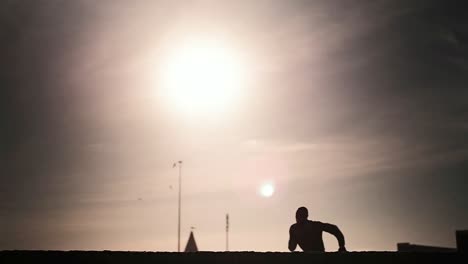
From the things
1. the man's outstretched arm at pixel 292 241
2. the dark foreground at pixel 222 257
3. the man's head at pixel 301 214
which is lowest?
the dark foreground at pixel 222 257


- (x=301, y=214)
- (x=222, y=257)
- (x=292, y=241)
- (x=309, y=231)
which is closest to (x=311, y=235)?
(x=309, y=231)

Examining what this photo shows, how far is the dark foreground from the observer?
194 inches

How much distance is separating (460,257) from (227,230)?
103335mm

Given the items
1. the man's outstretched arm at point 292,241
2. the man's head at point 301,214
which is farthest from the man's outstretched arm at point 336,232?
the man's outstretched arm at point 292,241

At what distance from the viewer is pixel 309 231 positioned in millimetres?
9141

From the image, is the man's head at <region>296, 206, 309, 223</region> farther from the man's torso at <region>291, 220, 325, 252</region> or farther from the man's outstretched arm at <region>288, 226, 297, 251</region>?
the man's outstretched arm at <region>288, 226, 297, 251</region>

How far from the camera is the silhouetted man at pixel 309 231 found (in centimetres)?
902

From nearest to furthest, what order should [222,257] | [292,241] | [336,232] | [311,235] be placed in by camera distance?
1. [222,257]
2. [336,232]
3. [311,235]
4. [292,241]

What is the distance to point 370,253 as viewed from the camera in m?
5.39

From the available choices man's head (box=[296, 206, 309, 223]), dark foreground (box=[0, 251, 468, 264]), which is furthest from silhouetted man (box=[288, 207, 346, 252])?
dark foreground (box=[0, 251, 468, 264])

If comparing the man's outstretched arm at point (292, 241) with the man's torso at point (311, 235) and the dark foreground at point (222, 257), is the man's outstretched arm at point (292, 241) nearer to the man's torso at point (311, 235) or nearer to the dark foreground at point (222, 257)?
the man's torso at point (311, 235)

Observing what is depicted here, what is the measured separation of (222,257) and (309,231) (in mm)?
4263

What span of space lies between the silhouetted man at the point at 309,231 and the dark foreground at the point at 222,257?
10.7ft

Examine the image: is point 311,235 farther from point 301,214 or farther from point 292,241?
point 292,241
